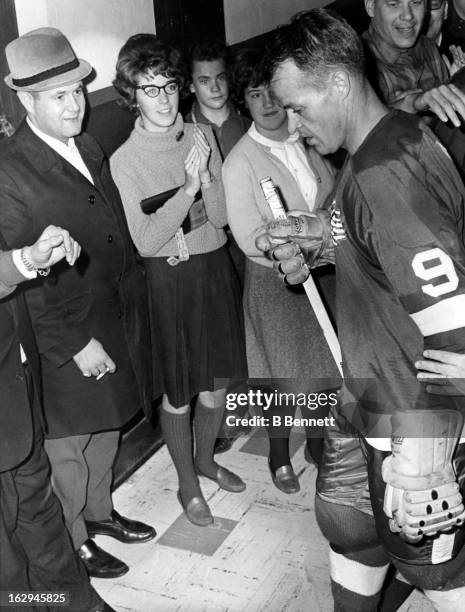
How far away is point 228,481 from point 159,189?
4.10ft

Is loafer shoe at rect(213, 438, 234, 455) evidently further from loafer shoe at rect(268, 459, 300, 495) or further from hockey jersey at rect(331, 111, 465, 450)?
hockey jersey at rect(331, 111, 465, 450)

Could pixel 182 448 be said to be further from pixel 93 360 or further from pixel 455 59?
pixel 455 59

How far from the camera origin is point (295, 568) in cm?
301

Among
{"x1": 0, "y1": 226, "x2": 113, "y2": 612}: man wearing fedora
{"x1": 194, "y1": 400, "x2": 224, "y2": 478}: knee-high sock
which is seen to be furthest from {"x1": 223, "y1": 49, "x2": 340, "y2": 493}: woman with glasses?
{"x1": 0, "y1": 226, "x2": 113, "y2": 612}: man wearing fedora

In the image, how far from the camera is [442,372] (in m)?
1.92

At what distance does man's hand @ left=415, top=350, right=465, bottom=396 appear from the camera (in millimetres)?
1888

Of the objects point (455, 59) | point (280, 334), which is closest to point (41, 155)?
point (280, 334)

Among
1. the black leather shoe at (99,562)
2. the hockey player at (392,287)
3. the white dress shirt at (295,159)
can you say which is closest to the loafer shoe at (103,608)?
the black leather shoe at (99,562)

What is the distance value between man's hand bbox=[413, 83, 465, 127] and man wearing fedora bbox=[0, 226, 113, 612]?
1165 millimetres

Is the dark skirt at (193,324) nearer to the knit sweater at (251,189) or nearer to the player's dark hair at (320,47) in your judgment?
the knit sweater at (251,189)

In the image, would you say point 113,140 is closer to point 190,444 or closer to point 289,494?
point 190,444

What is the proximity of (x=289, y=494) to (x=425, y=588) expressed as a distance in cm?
121

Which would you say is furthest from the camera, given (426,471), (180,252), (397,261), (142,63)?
(180,252)

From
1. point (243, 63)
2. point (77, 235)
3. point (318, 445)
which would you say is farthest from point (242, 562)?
point (243, 63)
